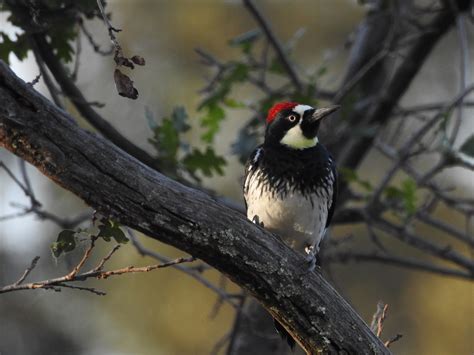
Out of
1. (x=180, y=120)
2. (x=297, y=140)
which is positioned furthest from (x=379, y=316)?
(x=180, y=120)

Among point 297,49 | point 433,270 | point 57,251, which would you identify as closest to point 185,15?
point 297,49

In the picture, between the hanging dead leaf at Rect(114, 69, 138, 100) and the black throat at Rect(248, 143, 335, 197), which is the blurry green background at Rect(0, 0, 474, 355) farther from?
the hanging dead leaf at Rect(114, 69, 138, 100)

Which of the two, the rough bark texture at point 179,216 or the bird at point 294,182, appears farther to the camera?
the bird at point 294,182

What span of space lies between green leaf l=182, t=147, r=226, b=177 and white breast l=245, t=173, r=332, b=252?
1.55ft

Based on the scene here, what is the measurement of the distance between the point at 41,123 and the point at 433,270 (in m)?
3.91

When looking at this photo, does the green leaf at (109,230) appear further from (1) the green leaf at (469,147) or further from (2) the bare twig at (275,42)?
(2) the bare twig at (275,42)

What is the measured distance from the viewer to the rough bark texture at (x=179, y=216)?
2.73 metres

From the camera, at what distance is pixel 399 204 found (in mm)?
5637

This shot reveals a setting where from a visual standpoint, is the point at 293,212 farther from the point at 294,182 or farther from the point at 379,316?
the point at 379,316

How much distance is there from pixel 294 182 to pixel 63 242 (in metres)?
1.56

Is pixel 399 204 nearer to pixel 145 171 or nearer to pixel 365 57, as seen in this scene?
pixel 365 57

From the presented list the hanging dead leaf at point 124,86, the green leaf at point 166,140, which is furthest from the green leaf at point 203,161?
the hanging dead leaf at point 124,86

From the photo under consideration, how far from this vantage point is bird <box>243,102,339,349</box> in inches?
173

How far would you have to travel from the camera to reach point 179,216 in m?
2.98
